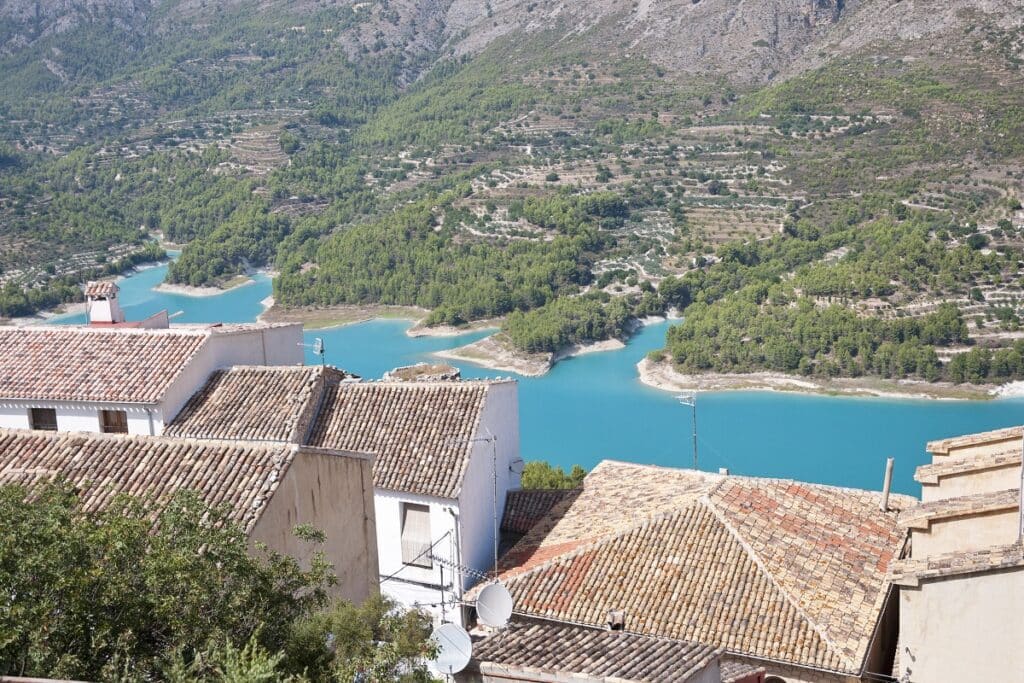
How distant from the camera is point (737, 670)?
1094cm

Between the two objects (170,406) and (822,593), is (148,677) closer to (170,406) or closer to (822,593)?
(822,593)

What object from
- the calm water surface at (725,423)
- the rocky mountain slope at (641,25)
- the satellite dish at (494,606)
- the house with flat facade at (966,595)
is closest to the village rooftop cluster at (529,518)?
the house with flat facade at (966,595)

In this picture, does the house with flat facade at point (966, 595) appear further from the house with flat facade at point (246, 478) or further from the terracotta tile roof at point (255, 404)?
the terracotta tile roof at point (255, 404)

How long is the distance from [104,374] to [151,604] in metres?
10.1

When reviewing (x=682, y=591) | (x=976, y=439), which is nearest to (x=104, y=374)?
(x=682, y=591)

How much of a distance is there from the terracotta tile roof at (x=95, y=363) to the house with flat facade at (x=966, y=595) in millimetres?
9252

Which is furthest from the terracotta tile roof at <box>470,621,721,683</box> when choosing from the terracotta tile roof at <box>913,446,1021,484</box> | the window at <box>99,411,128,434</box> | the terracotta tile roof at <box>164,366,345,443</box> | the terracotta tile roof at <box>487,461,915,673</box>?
the window at <box>99,411,128,434</box>

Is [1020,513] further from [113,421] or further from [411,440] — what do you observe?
[113,421]

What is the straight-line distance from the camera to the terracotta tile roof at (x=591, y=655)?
9.02m

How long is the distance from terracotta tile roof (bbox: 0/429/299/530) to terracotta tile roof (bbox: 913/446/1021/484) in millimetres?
6893

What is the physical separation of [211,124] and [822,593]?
93186mm

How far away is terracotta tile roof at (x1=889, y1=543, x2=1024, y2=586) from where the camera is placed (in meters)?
9.23

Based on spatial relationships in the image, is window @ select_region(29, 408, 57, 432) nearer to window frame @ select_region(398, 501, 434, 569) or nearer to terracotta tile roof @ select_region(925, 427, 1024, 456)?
window frame @ select_region(398, 501, 434, 569)

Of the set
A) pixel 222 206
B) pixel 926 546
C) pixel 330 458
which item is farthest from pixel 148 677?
pixel 222 206
